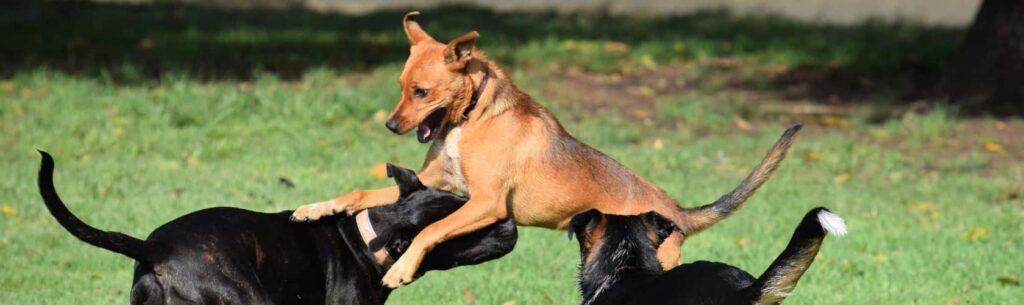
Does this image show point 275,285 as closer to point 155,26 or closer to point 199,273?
point 199,273

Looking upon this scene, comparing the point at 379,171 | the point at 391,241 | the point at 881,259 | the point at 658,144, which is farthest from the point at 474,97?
the point at 658,144

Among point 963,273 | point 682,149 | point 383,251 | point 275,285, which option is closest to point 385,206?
point 383,251

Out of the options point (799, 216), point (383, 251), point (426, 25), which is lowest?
point (426, 25)

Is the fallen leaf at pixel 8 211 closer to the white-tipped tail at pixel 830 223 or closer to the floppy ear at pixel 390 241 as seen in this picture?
the floppy ear at pixel 390 241

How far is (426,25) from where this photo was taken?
718 inches

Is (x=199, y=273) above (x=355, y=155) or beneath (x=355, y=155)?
above

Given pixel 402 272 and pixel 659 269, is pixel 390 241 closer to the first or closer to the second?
pixel 402 272

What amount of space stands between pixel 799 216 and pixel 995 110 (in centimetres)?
491

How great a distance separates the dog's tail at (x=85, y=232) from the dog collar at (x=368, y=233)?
1166mm

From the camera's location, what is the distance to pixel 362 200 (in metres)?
7.19

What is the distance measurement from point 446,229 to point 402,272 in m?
0.31

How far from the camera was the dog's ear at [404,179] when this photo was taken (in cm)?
695

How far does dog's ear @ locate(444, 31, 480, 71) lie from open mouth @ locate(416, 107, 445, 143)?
24 cm

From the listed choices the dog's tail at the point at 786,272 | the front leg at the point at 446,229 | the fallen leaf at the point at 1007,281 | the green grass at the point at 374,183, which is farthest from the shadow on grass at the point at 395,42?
the dog's tail at the point at 786,272
